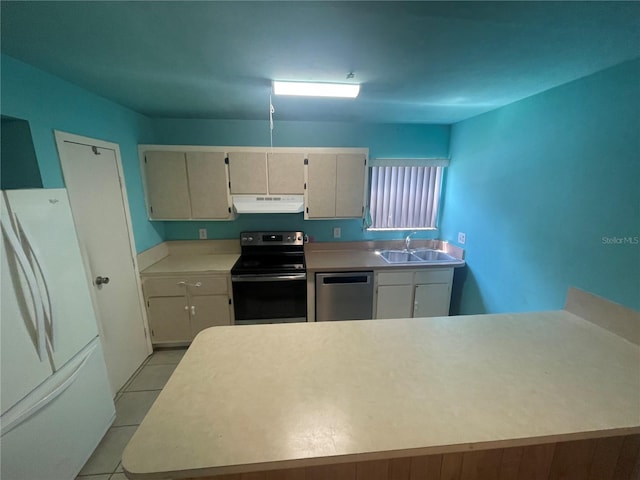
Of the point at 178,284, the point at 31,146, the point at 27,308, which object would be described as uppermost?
the point at 31,146

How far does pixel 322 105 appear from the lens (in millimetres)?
2174

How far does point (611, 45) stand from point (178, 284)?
3301 millimetres

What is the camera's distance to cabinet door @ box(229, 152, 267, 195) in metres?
2.58

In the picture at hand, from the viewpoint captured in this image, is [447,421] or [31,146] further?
[31,146]

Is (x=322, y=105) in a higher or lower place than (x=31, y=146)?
higher

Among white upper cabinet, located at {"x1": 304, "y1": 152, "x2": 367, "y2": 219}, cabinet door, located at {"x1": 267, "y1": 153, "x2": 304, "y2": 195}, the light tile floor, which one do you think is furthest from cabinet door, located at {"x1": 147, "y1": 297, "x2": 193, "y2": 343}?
white upper cabinet, located at {"x1": 304, "y1": 152, "x2": 367, "y2": 219}

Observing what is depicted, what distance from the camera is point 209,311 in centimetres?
248

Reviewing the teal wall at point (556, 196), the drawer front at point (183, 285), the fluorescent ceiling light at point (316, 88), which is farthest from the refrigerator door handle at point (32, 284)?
the teal wall at point (556, 196)

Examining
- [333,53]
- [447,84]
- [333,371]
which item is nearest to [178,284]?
[333,371]

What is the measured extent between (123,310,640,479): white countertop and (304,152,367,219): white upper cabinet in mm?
1660

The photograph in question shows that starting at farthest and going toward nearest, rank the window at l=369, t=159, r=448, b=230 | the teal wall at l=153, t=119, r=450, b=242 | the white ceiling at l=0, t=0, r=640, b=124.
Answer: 1. the window at l=369, t=159, r=448, b=230
2. the teal wall at l=153, t=119, r=450, b=242
3. the white ceiling at l=0, t=0, r=640, b=124

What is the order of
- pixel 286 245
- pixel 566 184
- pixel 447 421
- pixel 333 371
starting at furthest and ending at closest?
pixel 286 245 < pixel 566 184 < pixel 333 371 < pixel 447 421

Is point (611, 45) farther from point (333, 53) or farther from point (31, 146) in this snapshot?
point (31, 146)

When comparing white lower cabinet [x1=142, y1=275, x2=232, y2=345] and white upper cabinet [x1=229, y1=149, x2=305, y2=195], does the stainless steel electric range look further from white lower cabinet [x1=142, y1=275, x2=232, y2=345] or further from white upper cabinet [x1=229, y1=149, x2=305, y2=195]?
white upper cabinet [x1=229, y1=149, x2=305, y2=195]
